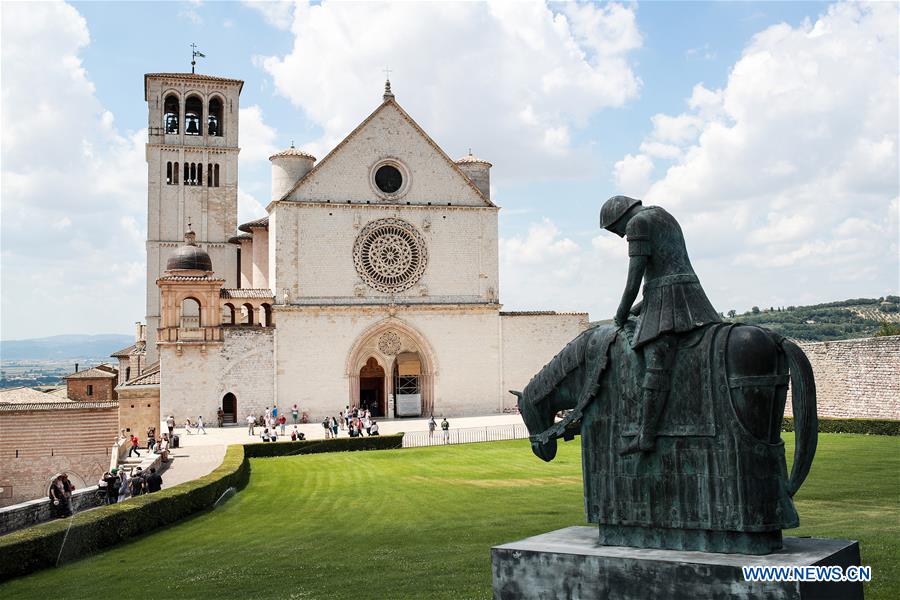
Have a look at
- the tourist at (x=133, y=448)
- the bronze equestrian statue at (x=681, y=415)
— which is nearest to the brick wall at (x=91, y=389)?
the tourist at (x=133, y=448)

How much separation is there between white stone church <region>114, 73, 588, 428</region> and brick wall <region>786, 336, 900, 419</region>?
1642 cm

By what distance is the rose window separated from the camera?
4725 centimetres

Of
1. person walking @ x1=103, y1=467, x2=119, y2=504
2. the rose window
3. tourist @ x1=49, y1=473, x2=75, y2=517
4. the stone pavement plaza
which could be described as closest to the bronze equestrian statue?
tourist @ x1=49, y1=473, x2=75, y2=517

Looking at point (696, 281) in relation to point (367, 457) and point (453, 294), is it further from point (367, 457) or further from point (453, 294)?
point (453, 294)

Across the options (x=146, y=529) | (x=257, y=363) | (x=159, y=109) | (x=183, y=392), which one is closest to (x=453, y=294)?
(x=257, y=363)

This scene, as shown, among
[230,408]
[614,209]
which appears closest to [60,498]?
[614,209]

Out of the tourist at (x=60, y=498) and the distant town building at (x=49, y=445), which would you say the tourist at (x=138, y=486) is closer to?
the tourist at (x=60, y=498)

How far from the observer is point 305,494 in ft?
72.3

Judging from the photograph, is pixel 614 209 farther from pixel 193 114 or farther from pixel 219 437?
pixel 193 114

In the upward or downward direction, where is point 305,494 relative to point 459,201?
downward

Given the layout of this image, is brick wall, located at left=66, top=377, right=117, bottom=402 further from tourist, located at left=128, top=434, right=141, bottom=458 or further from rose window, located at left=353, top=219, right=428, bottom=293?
tourist, located at left=128, top=434, right=141, bottom=458

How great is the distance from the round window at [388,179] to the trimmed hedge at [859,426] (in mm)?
24762

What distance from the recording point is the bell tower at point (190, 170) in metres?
58.4

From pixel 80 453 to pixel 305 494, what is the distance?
1723 centimetres
